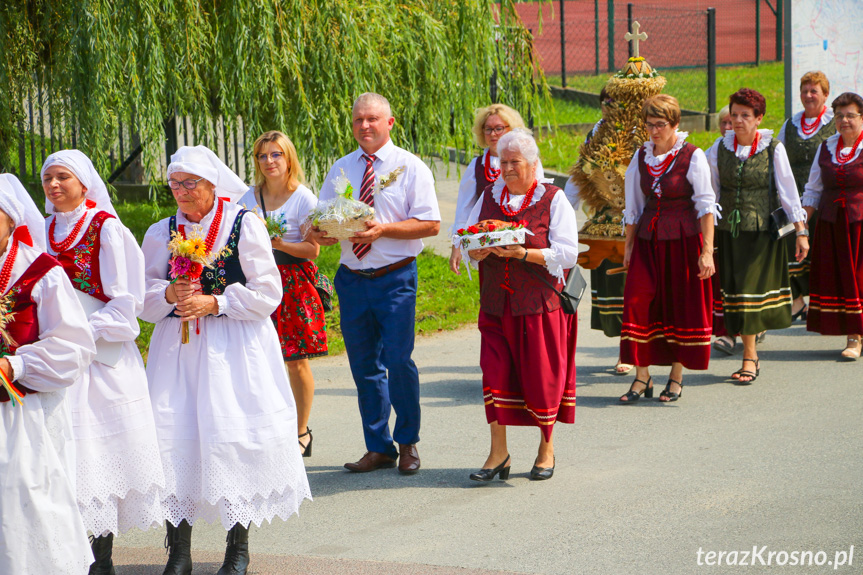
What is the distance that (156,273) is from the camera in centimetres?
479

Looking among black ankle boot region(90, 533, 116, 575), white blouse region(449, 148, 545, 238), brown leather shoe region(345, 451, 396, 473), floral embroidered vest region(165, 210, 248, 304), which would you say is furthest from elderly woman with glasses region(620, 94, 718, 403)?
black ankle boot region(90, 533, 116, 575)

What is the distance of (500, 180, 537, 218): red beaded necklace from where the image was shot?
578 cm

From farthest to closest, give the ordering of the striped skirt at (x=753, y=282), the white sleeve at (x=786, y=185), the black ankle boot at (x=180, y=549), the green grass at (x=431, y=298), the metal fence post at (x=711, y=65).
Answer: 1. the metal fence post at (x=711, y=65)
2. the green grass at (x=431, y=298)
3. the striped skirt at (x=753, y=282)
4. the white sleeve at (x=786, y=185)
5. the black ankle boot at (x=180, y=549)

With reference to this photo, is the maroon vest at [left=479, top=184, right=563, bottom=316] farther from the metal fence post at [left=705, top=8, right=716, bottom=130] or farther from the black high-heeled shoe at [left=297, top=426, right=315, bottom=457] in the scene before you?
the metal fence post at [left=705, top=8, right=716, bottom=130]

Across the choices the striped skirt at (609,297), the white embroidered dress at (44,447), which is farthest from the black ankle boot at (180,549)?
the striped skirt at (609,297)

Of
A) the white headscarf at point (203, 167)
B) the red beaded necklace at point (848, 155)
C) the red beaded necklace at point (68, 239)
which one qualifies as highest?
the red beaded necklace at point (848, 155)

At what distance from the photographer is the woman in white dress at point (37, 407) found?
151 inches

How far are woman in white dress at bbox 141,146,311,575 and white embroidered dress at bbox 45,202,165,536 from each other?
0.11 meters

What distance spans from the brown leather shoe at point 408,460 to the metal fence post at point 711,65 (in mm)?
13874

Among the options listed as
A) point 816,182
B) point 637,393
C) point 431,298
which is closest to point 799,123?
point 816,182

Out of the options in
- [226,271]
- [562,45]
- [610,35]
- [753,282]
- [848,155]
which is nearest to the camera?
[226,271]

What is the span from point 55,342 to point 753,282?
226 inches

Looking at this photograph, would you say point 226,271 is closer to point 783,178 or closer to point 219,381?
point 219,381

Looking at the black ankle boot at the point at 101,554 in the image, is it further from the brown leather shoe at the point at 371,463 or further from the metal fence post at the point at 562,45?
the metal fence post at the point at 562,45
